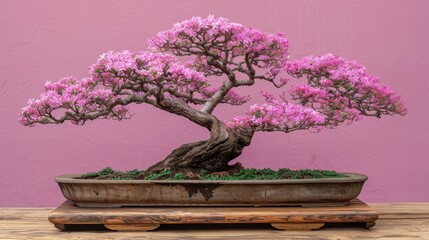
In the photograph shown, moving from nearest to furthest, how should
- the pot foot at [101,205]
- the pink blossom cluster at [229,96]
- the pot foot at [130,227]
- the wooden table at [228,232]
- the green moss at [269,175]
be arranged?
the wooden table at [228,232]
the pot foot at [130,227]
the pot foot at [101,205]
the green moss at [269,175]
the pink blossom cluster at [229,96]

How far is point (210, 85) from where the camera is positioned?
245cm

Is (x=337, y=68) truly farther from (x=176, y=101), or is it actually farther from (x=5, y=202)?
(x=5, y=202)

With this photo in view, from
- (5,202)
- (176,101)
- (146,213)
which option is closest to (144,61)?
(176,101)

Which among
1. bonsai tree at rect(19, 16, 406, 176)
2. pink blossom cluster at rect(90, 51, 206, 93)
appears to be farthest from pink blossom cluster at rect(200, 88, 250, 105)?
pink blossom cluster at rect(90, 51, 206, 93)

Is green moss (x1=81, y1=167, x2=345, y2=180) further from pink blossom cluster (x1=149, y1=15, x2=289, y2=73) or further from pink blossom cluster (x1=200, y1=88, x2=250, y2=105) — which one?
pink blossom cluster (x1=149, y1=15, x2=289, y2=73)

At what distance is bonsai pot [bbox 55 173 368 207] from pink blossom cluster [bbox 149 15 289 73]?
56 centimetres

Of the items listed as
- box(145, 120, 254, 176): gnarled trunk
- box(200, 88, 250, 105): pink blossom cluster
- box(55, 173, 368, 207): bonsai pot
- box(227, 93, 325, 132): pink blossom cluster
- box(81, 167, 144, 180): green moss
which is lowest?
box(55, 173, 368, 207): bonsai pot

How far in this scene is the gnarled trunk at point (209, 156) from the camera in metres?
2.45

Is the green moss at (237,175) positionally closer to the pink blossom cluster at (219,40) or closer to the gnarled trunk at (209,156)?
the gnarled trunk at (209,156)

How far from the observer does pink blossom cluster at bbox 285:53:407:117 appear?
2.38m

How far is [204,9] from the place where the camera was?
317 cm

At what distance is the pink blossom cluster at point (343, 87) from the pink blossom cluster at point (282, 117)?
0.11 meters

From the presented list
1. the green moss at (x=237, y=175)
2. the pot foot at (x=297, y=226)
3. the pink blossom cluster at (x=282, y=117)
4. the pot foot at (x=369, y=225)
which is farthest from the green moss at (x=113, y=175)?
the pot foot at (x=369, y=225)

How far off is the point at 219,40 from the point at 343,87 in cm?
59
